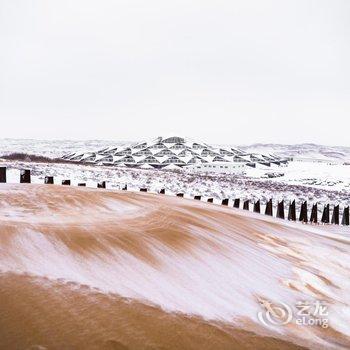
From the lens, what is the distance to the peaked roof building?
64.7 m

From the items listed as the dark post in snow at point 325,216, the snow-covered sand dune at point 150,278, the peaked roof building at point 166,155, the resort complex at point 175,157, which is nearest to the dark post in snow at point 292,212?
the dark post in snow at point 325,216

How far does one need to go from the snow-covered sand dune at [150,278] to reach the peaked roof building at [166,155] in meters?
53.8

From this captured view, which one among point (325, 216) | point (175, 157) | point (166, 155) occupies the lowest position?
point (175, 157)

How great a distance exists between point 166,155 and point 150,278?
225 feet

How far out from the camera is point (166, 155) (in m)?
72.2

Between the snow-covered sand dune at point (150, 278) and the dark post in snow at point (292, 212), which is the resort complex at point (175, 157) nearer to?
the dark post in snow at point (292, 212)

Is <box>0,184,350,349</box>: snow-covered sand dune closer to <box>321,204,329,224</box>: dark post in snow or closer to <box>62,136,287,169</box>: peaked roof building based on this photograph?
<box>321,204,329,224</box>: dark post in snow

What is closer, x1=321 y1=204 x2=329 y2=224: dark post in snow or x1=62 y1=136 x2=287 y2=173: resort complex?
x1=321 y1=204 x2=329 y2=224: dark post in snow

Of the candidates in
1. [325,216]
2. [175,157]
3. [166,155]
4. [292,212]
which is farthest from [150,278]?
[166,155]

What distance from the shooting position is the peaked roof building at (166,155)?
64.7 meters

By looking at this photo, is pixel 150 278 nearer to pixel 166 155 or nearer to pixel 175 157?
pixel 175 157

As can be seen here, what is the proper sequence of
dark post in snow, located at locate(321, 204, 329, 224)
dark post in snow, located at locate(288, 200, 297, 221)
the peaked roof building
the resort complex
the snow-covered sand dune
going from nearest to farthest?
the snow-covered sand dune < dark post in snow, located at locate(288, 200, 297, 221) < dark post in snow, located at locate(321, 204, 329, 224) < the resort complex < the peaked roof building

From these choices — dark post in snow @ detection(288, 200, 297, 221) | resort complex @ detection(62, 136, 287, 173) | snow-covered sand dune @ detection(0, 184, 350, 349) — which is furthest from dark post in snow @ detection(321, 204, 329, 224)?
resort complex @ detection(62, 136, 287, 173)

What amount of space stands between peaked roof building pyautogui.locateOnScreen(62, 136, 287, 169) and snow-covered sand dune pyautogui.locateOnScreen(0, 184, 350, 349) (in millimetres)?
53819
